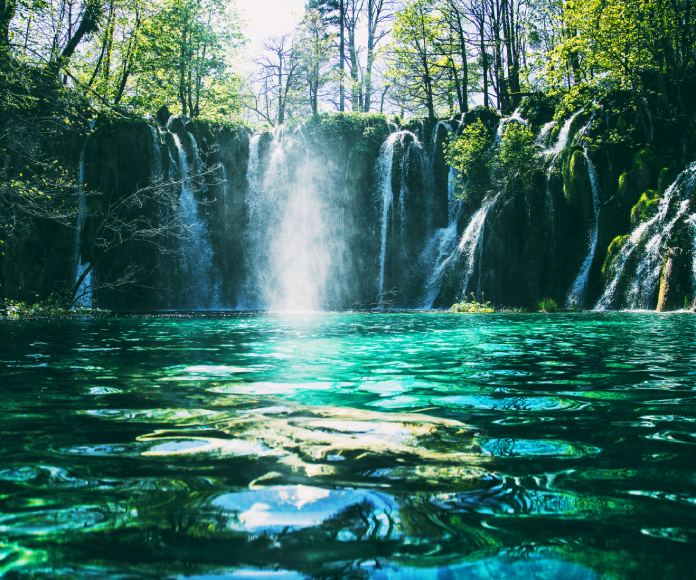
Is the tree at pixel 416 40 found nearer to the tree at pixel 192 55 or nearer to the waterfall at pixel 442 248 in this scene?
the waterfall at pixel 442 248

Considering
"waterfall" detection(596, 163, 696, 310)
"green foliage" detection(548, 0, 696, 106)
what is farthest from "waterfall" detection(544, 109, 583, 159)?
"waterfall" detection(596, 163, 696, 310)

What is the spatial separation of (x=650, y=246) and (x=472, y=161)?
8.24 m

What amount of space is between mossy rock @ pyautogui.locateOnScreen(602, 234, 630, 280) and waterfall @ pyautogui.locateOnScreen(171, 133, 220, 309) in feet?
52.5

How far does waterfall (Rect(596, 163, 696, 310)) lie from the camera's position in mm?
16203

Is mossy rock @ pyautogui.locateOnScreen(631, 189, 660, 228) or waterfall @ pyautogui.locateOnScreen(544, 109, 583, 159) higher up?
waterfall @ pyautogui.locateOnScreen(544, 109, 583, 159)

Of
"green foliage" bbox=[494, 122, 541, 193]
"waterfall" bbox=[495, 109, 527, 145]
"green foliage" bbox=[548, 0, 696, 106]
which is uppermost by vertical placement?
"green foliage" bbox=[548, 0, 696, 106]

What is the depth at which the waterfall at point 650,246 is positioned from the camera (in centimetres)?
1620

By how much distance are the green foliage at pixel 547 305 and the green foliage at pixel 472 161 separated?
5.95m

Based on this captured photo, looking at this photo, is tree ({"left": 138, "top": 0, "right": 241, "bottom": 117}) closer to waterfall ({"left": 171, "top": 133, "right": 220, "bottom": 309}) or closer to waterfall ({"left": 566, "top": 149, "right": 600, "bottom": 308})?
waterfall ({"left": 171, "top": 133, "right": 220, "bottom": 309})

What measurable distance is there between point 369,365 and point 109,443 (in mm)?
3179

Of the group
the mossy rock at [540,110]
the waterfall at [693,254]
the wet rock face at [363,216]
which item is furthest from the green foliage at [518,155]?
the waterfall at [693,254]

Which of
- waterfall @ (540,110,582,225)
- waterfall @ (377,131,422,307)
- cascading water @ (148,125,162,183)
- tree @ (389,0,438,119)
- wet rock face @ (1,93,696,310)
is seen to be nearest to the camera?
wet rock face @ (1,93,696,310)

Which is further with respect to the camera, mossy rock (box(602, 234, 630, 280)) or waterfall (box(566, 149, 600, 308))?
waterfall (box(566, 149, 600, 308))

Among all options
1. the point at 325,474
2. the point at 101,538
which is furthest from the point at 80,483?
the point at 325,474
